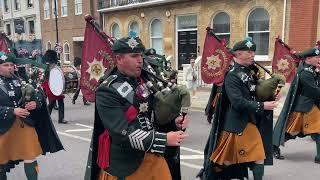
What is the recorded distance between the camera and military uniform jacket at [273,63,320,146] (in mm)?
6195

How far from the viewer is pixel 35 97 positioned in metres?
4.88

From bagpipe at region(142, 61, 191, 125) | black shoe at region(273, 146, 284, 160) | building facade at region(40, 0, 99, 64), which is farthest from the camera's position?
building facade at region(40, 0, 99, 64)

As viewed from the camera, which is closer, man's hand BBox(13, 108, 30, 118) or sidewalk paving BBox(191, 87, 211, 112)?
man's hand BBox(13, 108, 30, 118)

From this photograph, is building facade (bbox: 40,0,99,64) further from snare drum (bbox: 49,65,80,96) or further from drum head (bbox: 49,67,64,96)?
drum head (bbox: 49,67,64,96)

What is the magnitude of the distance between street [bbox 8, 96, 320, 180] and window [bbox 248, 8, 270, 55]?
28.9ft

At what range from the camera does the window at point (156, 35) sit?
2280 cm

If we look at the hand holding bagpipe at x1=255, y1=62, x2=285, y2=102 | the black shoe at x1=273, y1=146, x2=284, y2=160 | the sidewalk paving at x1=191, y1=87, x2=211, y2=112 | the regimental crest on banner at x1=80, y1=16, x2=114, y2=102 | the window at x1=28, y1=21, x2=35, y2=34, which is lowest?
the sidewalk paving at x1=191, y1=87, x2=211, y2=112

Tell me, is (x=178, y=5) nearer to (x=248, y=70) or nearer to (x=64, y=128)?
(x=64, y=128)

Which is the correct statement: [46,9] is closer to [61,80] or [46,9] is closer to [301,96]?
[61,80]

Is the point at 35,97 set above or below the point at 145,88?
below

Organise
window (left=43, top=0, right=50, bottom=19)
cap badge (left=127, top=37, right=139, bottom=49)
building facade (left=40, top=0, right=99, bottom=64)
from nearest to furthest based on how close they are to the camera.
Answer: cap badge (left=127, top=37, right=139, bottom=49)
building facade (left=40, top=0, right=99, bottom=64)
window (left=43, top=0, right=50, bottom=19)

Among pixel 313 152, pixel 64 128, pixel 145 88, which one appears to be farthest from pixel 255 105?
pixel 64 128


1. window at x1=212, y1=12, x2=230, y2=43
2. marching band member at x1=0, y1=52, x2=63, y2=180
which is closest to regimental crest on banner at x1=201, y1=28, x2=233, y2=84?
marching band member at x1=0, y1=52, x2=63, y2=180

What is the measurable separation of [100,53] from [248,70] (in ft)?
6.38
